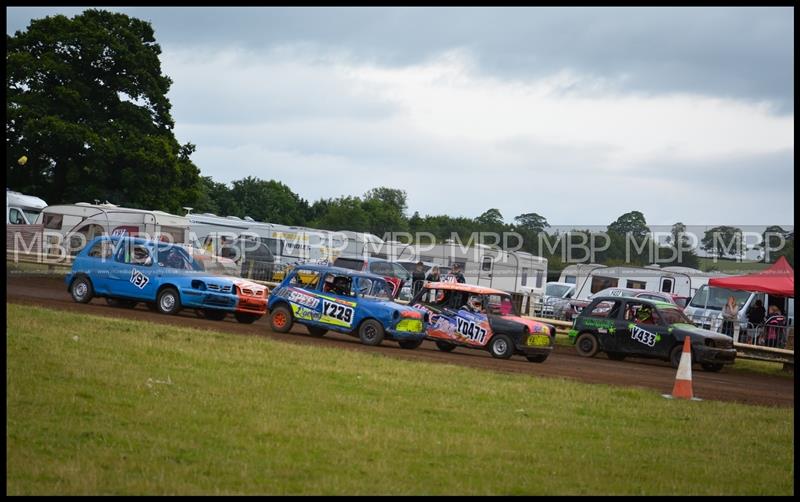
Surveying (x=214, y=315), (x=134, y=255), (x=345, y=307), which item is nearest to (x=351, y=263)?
(x=214, y=315)

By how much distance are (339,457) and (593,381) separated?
9903mm

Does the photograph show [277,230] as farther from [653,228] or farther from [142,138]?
[653,228]

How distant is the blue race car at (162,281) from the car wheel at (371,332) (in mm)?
3380

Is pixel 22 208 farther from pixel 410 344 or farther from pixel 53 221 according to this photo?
pixel 410 344

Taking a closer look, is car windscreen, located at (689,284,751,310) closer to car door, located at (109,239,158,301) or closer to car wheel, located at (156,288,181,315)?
car wheel, located at (156,288,181,315)

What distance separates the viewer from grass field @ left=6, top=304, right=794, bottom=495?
8.59 meters

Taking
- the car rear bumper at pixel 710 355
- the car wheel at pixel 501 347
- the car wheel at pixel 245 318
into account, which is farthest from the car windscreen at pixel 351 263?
the car rear bumper at pixel 710 355

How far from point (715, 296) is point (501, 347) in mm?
13954

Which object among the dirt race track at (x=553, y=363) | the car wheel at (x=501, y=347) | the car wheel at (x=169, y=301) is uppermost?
the car wheel at (x=169, y=301)

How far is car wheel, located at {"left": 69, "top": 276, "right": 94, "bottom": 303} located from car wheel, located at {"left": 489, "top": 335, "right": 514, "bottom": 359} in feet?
31.3

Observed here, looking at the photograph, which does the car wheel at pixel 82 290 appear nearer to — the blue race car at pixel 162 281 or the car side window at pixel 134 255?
the blue race car at pixel 162 281

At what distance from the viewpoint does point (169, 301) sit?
24.2m

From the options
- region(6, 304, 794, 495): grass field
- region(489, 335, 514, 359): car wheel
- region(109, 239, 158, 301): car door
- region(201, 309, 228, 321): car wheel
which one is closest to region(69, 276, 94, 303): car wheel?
region(109, 239, 158, 301): car door

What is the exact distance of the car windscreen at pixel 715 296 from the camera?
1315 inches
